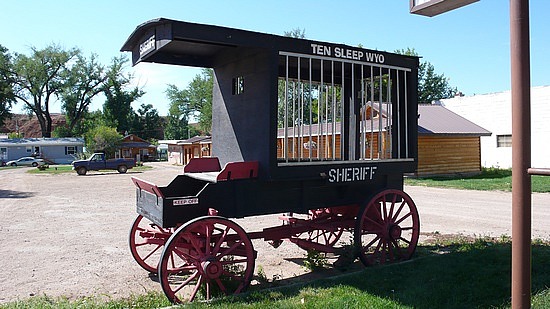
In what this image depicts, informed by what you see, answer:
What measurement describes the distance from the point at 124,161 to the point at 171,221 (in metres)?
33.2

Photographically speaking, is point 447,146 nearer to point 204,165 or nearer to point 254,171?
point 204,165

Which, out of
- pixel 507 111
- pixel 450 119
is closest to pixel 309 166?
pixel 450 119

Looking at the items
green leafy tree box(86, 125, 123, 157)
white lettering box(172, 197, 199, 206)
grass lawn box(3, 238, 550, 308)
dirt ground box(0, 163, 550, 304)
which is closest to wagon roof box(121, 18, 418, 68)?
white lettering box(172, 197, 199, 206)

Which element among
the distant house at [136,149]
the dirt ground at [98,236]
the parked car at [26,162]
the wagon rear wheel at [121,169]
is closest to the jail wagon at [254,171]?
the dirt ground at [98,236]

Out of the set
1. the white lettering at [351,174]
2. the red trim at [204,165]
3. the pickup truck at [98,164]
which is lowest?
the pickup truck at [98,164]

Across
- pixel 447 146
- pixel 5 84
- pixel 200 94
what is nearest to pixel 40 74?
pixel 5 84

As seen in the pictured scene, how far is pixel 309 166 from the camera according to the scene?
5871 millimetres

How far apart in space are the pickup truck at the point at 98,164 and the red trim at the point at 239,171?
31568 millimetres

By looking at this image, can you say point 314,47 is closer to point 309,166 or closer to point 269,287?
point 309,166

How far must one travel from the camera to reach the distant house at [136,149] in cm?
6410

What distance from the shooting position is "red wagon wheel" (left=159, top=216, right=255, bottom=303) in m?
4.93

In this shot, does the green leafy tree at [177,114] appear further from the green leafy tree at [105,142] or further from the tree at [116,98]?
the green leafy tree at [105,142]

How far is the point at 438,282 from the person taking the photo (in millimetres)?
5316

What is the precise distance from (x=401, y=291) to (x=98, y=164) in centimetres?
3368
